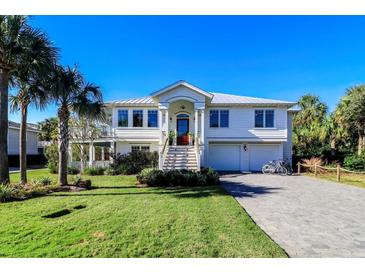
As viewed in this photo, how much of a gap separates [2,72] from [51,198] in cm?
611

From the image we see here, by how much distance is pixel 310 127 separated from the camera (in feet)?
94.1

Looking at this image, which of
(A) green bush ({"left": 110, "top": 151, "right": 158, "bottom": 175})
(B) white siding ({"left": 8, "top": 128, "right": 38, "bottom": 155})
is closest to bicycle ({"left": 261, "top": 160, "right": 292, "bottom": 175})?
(A) green bush ({"left": 110, "top": 151, "right": 158, "bottom": 175})

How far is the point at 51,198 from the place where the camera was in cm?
973

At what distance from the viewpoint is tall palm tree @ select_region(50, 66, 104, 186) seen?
39.1 feet

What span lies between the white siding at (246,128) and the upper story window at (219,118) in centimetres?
27

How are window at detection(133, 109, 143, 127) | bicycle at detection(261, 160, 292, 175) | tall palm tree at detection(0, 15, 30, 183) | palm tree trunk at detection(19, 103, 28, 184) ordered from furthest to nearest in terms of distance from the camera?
window at detection(133, 109, 143, 127)
bicycle at detection(261, 160, 292, 175)
palm tree trunk at detection(19, 103, 28, 184)
tall palm tree at detection(0, 15, 30, 183)

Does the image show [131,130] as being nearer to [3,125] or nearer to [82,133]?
[82,133]

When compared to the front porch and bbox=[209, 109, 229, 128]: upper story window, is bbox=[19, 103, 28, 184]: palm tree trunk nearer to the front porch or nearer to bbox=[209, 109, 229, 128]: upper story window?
the front porch

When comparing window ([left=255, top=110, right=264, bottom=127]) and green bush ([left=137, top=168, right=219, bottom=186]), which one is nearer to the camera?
green bush ([left=137, top=168, right=219, bottom=186])

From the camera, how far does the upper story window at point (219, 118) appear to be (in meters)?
20.9

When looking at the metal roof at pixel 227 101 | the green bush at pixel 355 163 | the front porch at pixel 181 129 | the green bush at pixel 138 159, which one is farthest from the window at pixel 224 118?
the green bush at pixel 355 163

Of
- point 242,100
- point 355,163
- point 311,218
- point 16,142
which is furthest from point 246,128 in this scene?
point 16,142

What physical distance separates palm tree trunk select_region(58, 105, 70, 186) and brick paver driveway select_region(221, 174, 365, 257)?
27.9 feet
